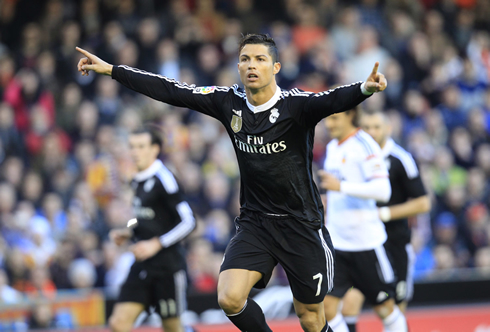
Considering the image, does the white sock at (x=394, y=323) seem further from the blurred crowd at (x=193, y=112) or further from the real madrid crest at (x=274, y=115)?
the blurred crowd at (x=193, y=112)

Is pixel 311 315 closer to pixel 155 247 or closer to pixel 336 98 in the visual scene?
pixel 336 98

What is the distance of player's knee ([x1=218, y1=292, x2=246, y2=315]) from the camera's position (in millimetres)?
4805

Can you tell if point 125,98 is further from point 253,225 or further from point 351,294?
point 253,225

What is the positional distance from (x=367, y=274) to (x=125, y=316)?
2333 mm

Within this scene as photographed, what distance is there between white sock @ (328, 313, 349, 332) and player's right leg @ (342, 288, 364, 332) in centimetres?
40

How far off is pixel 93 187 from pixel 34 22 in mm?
4007

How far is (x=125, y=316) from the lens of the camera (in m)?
6.48

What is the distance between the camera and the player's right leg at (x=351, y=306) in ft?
21.7

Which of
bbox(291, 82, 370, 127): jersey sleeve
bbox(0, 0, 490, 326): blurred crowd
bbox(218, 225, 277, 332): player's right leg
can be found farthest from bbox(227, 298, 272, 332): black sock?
bbox(0, 0, 490, 326): blurred crowd

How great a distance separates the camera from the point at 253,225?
202 inches

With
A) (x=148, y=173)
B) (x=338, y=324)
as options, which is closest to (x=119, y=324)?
(x=148, y=173)

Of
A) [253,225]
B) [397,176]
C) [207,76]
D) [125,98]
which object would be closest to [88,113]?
[125,98]

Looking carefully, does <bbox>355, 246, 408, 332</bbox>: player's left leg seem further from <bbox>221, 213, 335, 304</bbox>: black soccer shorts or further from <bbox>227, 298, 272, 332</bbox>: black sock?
<bbox>227, 298, 272, 332</bbox>: black sock

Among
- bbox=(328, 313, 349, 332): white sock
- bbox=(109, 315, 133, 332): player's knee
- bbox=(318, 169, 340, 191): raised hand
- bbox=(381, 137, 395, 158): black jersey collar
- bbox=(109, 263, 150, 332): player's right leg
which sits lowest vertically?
bbox=(328, 313, 349, 332): white sock
